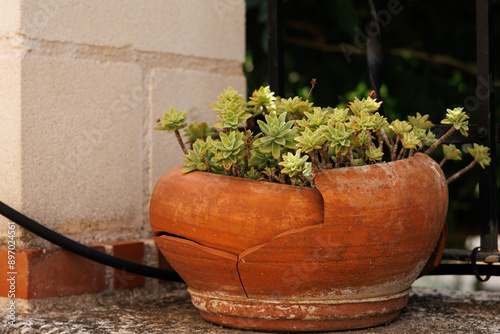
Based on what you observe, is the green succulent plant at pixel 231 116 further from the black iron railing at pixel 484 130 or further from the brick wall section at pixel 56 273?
the brick wall section at pixel 56 273

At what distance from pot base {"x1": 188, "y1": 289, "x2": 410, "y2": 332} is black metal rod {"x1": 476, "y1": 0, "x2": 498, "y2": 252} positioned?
16.4 inches

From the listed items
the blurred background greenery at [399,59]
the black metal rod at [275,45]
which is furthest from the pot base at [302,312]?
the blurred background greenery at [399,59]

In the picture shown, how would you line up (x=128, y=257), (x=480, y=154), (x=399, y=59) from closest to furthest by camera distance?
(x=480, y=154) < (x=128, y=257) < (x=399, y=59)

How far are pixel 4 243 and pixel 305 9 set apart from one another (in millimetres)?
1831

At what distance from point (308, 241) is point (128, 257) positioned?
0.71 m

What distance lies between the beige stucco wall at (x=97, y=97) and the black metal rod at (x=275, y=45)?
0.25 metres

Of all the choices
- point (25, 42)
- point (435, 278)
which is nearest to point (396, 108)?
point (435, 278)

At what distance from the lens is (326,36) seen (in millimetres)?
2949

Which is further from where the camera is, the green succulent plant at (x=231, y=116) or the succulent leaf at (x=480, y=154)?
the succulent leaf at (x=480, y=154)

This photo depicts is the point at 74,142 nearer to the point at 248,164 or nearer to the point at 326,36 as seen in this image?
the point at 248,164

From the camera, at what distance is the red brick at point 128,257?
175cm

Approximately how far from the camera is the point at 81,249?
1.60 metres

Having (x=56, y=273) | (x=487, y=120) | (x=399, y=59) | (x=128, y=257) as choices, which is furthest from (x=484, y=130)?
(x=399, y=59)

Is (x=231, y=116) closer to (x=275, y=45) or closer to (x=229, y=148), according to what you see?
(x=229, y=148)
